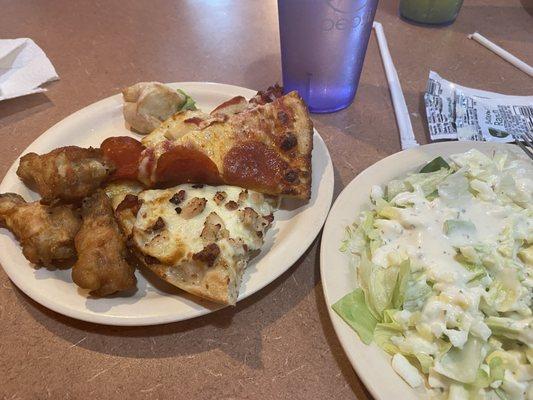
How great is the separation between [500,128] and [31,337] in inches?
55.6

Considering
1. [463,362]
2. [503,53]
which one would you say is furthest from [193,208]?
[503,53]

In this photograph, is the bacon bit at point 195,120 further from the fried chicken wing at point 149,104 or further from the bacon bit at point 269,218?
the bacon bit at point 269,218

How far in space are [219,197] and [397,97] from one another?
0.86 metres

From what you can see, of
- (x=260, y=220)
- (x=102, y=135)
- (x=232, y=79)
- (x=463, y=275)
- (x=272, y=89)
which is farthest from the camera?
(x=232, y=79)

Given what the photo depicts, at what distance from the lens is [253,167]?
1.06 meters

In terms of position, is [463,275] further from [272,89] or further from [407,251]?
[272,89]

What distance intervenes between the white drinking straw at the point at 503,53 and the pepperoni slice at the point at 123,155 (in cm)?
147

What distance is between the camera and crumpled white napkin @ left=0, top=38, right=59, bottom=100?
1.57 m

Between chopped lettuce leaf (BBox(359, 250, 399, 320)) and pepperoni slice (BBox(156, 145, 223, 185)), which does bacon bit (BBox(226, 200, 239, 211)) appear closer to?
pepperoni slice (BBox(156, 145, 223, 185))

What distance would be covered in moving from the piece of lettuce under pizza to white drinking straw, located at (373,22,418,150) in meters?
0.61

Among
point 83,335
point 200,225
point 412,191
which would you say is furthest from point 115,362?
point 412,191

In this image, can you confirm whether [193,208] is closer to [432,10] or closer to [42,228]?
[42,228]

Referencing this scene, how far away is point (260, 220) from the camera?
3.25 ft

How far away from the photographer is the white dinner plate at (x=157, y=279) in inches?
33.9
